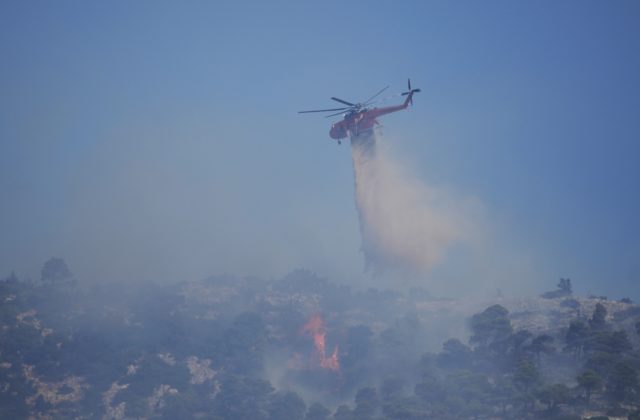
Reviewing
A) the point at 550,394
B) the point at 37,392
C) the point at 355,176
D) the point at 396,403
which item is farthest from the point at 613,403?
the point at 37,392

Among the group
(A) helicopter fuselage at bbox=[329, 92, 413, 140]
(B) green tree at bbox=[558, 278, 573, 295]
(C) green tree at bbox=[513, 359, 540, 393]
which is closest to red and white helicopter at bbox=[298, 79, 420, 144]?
(A) helicopter fuselage at bbox=[329, 92, 413, 140]

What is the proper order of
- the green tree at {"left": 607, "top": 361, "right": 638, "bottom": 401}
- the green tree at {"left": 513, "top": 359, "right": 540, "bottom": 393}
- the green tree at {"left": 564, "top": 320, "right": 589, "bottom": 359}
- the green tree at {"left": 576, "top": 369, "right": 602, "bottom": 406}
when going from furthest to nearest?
the green tree at {"left": 564, "top": 320, "right": 589, "bottom": 359} < the green tree at {"left": 513, "top": 359, "right": 540, "bottom": 393} < the green tree at {"left": 576, "top": 369, "right": 602, "bottom": 406} < the green tree at {"left": 607, "top": 361, "right": 638, "bottom": 401}

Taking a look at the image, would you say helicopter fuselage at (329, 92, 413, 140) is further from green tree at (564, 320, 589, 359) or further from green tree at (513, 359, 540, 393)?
green tree at (564, 320, 589, 359)

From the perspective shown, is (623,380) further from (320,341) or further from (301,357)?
(320,341)

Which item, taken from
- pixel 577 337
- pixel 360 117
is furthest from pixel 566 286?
pixel 360 117

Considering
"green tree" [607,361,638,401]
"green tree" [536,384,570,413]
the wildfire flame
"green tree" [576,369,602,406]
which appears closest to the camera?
"green tree" [607,361,638,401]

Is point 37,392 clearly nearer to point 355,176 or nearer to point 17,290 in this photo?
point 17,290

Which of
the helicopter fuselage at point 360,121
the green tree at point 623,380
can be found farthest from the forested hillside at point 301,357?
the helicopter fuselage at point 360,121

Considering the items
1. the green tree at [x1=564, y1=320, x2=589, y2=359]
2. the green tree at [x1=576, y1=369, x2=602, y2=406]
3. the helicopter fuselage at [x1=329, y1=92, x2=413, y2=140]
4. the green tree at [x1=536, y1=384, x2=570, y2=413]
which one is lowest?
the green tree at [x1=536, y1=384, x2=570, y2=413]
